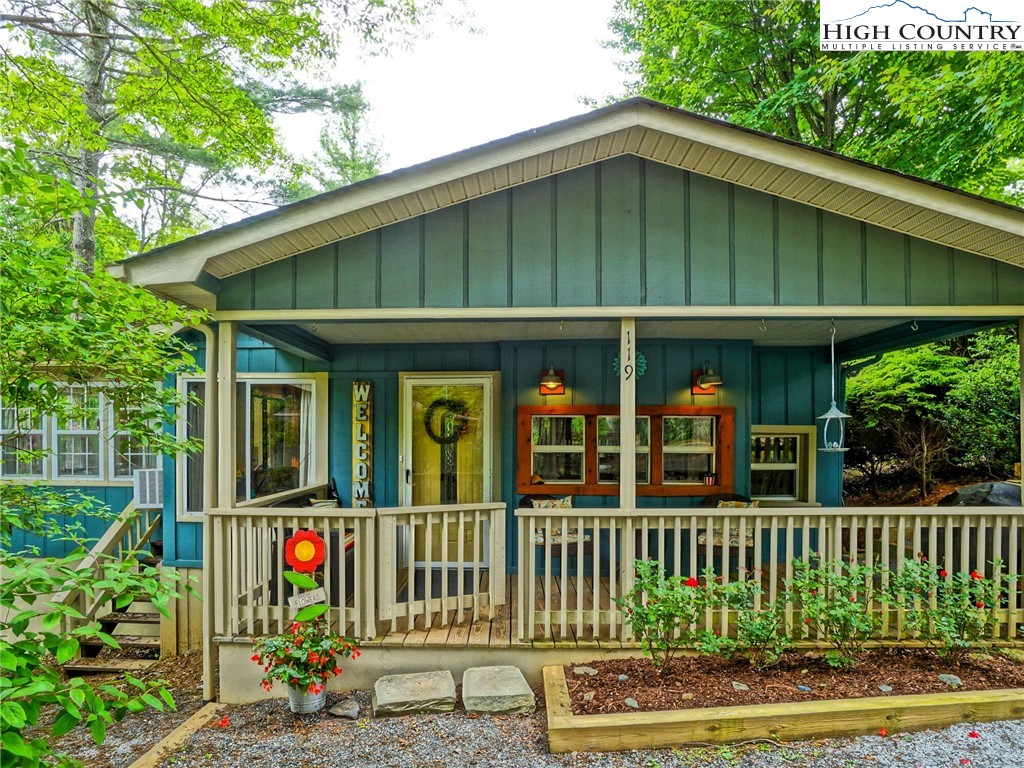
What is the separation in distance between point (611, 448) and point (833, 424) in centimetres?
321

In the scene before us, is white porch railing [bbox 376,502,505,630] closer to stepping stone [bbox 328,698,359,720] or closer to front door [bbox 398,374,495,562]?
stepping stone [bbox 328,698,359,720]

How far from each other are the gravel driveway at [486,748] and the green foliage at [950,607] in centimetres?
55

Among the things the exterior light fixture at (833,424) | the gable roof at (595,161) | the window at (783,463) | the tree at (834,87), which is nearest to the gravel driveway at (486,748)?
the exterior light fixture at (833,424)

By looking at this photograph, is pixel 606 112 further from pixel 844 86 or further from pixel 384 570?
pixel 844 86

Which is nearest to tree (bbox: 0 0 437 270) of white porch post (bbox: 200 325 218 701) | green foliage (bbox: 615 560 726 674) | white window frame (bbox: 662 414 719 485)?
white porch post (bbox: 200 325 218 701)

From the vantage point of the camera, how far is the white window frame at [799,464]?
596 centimetres

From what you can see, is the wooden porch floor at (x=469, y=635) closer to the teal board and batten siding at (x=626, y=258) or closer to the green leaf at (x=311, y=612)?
the green leaf at (x=311, y=612)

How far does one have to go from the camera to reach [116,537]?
568cm

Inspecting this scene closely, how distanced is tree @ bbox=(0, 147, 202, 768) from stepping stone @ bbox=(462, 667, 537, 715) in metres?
1.69

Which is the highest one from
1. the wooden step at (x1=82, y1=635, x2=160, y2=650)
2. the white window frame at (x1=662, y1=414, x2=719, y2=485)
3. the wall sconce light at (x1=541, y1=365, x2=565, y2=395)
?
the wall sconce light at (x1=541, y1=365, x2=565, y2=395)

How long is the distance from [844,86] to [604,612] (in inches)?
369

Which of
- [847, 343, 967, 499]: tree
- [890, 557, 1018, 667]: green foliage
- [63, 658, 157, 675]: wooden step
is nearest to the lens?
[890, 557, 1018, 667]: green foliage

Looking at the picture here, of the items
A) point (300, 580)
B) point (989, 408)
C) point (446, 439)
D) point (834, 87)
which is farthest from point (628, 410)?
point (834, 87)

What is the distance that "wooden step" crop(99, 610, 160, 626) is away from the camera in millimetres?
5496
